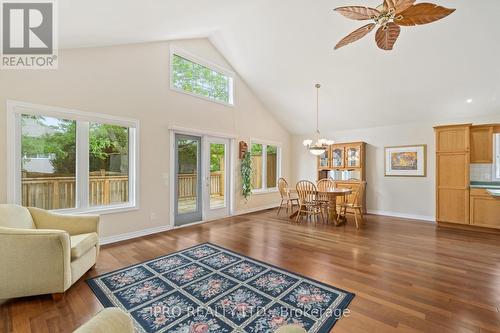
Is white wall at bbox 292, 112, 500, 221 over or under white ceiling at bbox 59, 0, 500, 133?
under

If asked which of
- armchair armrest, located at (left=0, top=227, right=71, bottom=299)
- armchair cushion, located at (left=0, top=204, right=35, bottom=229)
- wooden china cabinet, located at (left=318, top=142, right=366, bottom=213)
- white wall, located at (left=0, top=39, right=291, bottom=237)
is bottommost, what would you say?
armchair armrest, located at (left=0, top=227, right=71, bottom=299)

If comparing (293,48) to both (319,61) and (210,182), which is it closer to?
(319,61)

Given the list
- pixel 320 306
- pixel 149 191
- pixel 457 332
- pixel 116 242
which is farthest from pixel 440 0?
pixel 116 242

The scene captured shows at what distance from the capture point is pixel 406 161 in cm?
599

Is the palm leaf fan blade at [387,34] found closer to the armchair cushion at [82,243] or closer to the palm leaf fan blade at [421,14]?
the palm leaf fan blade at [421,14]

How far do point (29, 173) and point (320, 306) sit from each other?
405 cm

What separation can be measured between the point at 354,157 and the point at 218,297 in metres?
5.64

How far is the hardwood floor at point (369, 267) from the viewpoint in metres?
1.95

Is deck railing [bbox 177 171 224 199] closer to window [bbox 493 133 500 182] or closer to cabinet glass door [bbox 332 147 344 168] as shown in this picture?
cabinet glass door [bbox 332 147 344 168]

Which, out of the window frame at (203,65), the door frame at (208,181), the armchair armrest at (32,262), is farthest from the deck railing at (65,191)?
the window frame at (203,65)

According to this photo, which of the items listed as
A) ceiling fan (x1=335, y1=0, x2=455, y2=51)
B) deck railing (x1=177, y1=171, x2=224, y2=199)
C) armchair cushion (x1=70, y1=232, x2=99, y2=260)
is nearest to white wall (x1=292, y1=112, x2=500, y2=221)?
deck railing (x1=177, y1=171, x2=224, y2=199)

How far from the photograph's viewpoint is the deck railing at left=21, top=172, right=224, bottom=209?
3305mm

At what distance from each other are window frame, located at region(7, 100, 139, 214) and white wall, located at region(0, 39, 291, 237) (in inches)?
2.7

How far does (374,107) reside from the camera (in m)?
5.80
